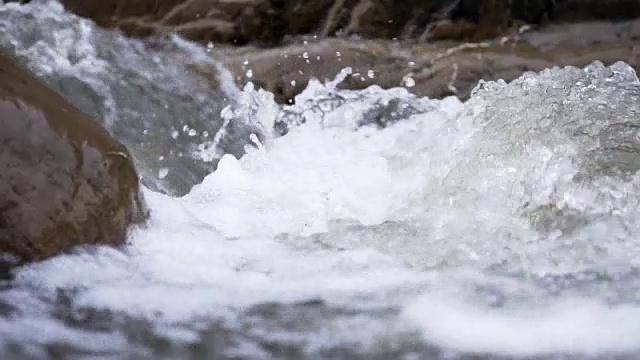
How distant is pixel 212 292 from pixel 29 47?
156cm

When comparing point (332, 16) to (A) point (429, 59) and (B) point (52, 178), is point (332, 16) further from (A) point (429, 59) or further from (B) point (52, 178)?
(B) point (52, 178)

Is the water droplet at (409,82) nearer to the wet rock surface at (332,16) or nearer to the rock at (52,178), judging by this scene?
Answer: the wet rock surface at (332,16)

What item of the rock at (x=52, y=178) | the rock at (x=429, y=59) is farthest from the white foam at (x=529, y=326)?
the rock at (x=429, y=59)

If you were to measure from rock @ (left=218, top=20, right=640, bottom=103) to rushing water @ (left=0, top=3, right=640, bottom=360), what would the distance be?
67mm

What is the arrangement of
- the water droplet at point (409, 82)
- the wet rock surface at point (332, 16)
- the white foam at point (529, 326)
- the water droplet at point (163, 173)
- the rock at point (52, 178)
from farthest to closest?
1. the water droplet at point (409, 82)
2. the wet rock surface at point (332, 16)
3. the water droplet at point (163, 173)
4. the rock at point (52, 178)
5. the white foam at point (529, 326)

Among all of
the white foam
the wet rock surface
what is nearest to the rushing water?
the white foam

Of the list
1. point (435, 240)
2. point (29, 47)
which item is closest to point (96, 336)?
point (435, 240)

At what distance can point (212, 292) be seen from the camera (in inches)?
69.0

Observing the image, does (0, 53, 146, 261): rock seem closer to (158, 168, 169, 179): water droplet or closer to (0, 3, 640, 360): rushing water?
(0, 3, 640, 360): rushing water

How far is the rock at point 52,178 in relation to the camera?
5.69 feet

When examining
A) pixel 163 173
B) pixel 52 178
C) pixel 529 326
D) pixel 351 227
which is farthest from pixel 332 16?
pixel 529 326

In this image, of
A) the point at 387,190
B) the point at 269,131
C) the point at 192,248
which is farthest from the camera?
the point at 269,131

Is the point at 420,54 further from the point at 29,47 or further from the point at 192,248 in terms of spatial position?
the point at 192,248

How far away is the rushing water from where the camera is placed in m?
1.58
